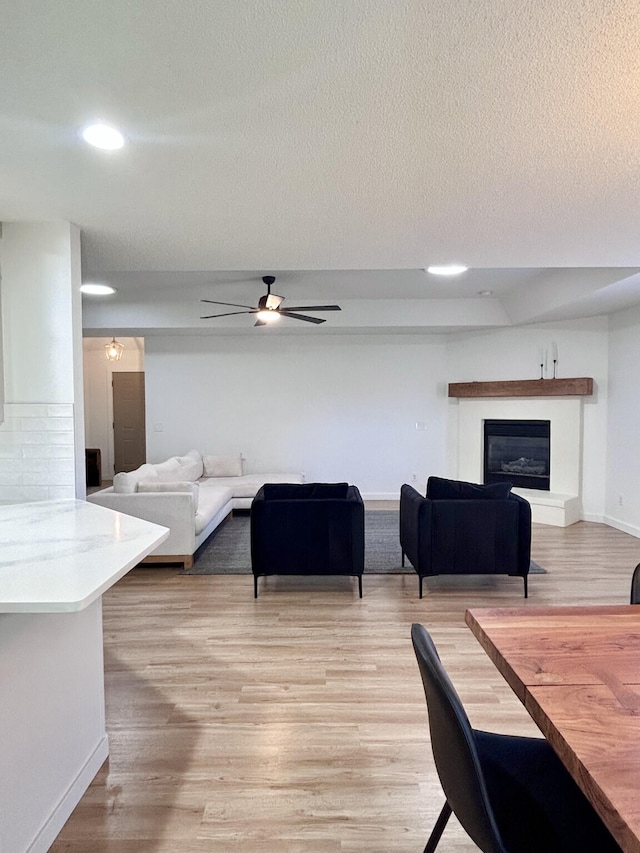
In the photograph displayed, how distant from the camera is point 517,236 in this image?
9.41ft

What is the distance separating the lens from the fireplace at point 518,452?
6.11m

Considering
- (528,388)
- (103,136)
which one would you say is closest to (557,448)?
(528,388)

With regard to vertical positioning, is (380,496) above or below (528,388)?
below

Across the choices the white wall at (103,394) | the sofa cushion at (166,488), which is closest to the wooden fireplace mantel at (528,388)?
the sofa cushion at (166,488)

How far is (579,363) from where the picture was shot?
5.70 meters

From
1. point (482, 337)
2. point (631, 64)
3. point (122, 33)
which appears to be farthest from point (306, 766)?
point (482, 337)

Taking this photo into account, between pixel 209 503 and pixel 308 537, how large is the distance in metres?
1.72

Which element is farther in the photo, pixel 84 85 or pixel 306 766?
pixel 306 766

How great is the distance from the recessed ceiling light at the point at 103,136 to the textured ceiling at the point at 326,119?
0.05 meters

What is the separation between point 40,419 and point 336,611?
87.9 inches

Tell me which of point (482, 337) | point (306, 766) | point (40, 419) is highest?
point (482, 337)

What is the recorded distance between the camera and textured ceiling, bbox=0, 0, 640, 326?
1.23 metres

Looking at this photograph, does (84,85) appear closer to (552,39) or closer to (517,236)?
(552,39)

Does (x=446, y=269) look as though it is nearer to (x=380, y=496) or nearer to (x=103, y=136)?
(x=103, y=136)
